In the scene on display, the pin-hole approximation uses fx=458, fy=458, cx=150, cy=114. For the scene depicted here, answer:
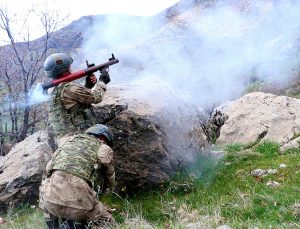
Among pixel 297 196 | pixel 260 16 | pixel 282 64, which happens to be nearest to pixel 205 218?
pixel 297 196

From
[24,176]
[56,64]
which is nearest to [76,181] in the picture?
[56,64]

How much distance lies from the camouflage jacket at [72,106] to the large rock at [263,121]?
397 centimetres

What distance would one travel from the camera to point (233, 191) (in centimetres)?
695

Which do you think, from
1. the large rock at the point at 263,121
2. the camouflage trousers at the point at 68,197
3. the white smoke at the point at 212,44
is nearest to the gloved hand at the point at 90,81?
the camouflage trousers at the point at 68,197

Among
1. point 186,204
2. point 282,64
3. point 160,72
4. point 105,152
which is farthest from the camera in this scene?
point 282,64

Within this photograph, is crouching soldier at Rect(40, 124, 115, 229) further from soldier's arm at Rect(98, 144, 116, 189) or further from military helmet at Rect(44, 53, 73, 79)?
military helmet at Rect(44, 53, 73, 79)

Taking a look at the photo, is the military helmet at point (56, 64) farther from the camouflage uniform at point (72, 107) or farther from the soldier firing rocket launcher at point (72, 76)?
the camouflage uniform at point (72, 107)

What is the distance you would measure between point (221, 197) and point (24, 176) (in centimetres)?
435

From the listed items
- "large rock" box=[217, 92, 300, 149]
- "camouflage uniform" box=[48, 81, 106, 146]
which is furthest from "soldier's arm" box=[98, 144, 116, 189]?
"large rock" box=[217, 92, 300, 149]

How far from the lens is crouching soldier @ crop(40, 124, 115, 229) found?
213 inches

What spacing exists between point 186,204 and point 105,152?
5.84 ft

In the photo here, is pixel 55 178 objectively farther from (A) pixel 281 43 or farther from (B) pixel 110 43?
(A) pixel 281 43

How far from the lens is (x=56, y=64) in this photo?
6949 mm

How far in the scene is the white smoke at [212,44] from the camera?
17312 mm
